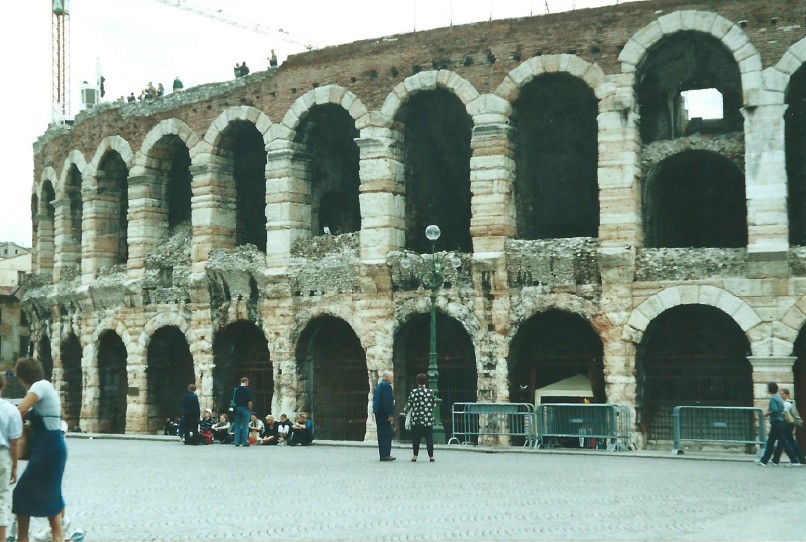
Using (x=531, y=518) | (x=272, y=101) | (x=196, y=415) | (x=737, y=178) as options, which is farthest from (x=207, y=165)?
(x=531, y=518)

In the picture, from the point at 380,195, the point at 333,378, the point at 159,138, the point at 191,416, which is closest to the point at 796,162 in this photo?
the point at 380,195

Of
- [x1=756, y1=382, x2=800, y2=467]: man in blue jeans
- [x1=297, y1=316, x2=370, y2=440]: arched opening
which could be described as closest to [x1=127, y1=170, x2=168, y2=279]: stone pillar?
[x1=297, y1=316, x2=370, y2=440]: arched opening

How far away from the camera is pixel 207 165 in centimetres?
3055

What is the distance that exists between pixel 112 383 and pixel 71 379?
101 inches

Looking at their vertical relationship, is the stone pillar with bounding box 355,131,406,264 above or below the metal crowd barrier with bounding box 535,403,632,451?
above

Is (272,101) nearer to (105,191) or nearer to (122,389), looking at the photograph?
(105,191)

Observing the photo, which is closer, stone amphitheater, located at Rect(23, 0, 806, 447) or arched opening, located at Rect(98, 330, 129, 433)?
stone amphitheater, located at Rect(23, 0, 806, 447)

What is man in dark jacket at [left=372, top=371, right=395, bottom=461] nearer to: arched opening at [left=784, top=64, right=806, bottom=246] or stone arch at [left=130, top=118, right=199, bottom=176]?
arched opening at [left=784, top=64, right=806, bottom=246]

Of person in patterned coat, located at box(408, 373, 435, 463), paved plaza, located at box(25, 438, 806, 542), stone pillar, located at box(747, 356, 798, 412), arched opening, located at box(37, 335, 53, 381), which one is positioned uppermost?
arched opening, located at box(37, 335, 53, 381)

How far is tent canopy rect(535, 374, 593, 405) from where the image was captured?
83.2ft

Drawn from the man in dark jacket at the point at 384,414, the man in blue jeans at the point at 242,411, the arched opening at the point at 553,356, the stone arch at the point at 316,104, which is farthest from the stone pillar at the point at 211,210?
the man in dark jacket at the point at 384,414

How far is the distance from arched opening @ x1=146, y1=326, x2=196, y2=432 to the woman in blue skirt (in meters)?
23.1

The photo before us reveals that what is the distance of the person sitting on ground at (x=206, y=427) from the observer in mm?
25578

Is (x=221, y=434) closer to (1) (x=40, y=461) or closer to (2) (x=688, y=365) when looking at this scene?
(2) (x=688, y=365)
